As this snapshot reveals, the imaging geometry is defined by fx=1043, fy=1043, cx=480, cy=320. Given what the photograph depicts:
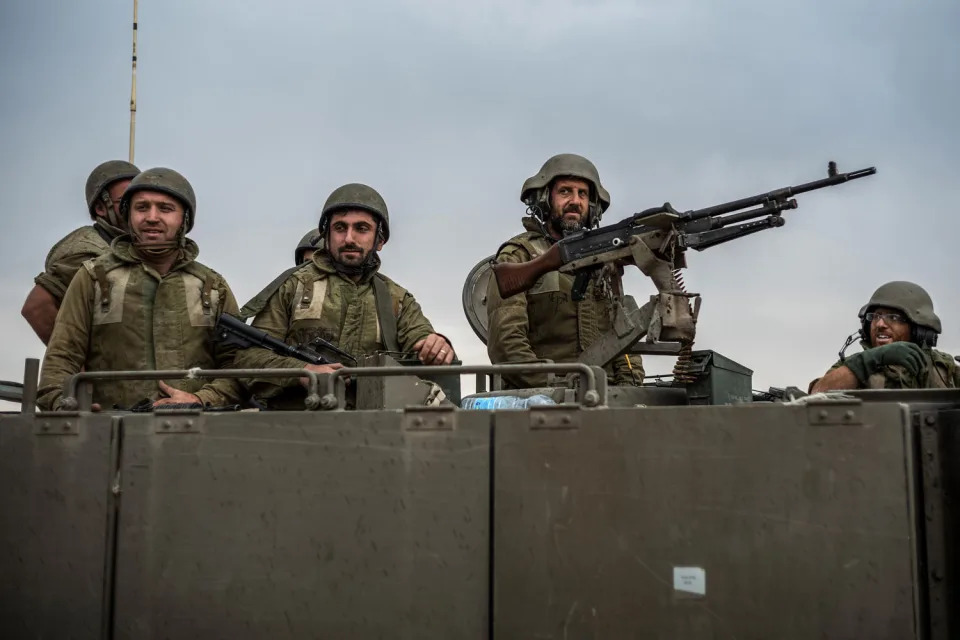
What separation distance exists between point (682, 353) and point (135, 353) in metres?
3.09

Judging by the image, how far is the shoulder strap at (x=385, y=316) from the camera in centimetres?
664

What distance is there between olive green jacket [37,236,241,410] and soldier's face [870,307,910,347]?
484 centimetres

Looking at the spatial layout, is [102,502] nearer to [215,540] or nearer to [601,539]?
[215,540]

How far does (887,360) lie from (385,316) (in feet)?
9.89

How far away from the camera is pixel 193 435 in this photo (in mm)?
4160

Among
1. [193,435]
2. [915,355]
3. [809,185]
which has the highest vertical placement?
[809,185]

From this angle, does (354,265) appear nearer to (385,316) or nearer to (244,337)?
(385,316)

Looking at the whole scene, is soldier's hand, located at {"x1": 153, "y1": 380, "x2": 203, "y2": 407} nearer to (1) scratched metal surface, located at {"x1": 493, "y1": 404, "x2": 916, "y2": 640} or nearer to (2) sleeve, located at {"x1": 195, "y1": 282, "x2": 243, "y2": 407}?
(2) sleeve, located at {"x1": 195, "y1": 282, "x2": 243, "y2": 407}

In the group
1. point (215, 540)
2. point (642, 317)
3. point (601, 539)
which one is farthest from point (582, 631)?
point (642, 317)

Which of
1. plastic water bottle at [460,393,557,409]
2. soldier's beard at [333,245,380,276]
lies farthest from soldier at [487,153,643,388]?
plastic water bottle at [460,393,557,409]

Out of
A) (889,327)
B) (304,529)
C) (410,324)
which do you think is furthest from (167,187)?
(889,327)

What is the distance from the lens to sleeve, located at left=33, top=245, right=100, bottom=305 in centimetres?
671

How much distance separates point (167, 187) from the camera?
6367mm

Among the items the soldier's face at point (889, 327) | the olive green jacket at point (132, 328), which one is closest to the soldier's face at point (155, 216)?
the olive green jacket at point (132, 328)
